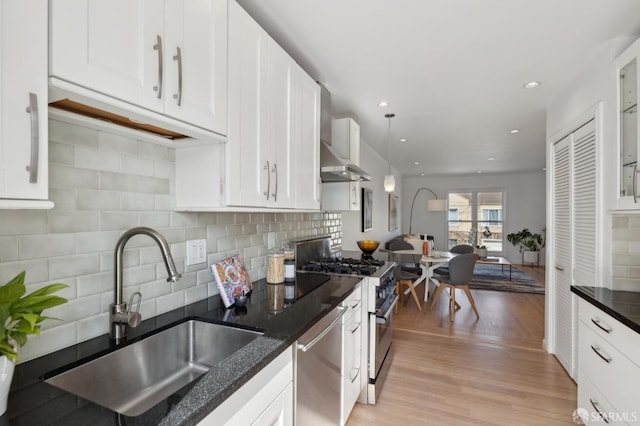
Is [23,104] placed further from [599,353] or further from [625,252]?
[625,252]

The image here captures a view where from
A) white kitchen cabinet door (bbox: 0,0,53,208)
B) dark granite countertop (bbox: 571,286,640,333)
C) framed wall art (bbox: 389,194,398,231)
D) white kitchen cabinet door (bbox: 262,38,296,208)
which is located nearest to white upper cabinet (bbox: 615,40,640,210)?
dark granite countertop (bbox: 571,286,640,333)

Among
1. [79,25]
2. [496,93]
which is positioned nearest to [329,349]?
[79,25]

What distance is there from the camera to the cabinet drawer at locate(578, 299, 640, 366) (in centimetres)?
136

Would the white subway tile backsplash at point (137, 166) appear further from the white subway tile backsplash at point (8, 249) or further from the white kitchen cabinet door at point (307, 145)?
the white kitchen cabinet door at point (307, 145)

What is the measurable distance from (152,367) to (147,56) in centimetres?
108

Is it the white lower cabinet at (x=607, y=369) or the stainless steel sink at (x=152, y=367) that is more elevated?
the stainless steel sink at (x=152, y=367)

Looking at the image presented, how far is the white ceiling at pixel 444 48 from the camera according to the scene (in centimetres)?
166

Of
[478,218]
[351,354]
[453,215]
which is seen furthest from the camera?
[453,215]

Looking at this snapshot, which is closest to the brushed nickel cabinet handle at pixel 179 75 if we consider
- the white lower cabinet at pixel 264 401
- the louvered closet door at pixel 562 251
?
the white lower cabinet at pixel 264 401

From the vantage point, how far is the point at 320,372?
58.0 inches

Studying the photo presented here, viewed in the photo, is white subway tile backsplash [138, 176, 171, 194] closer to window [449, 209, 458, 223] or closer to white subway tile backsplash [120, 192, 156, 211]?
white subway tile backsplash [120, 192, 156, 211]

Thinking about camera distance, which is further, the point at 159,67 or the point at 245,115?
the point at 245,115

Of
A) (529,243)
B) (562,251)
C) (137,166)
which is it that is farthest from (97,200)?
(529,243)

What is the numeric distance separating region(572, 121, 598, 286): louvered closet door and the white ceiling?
0.56 metres
